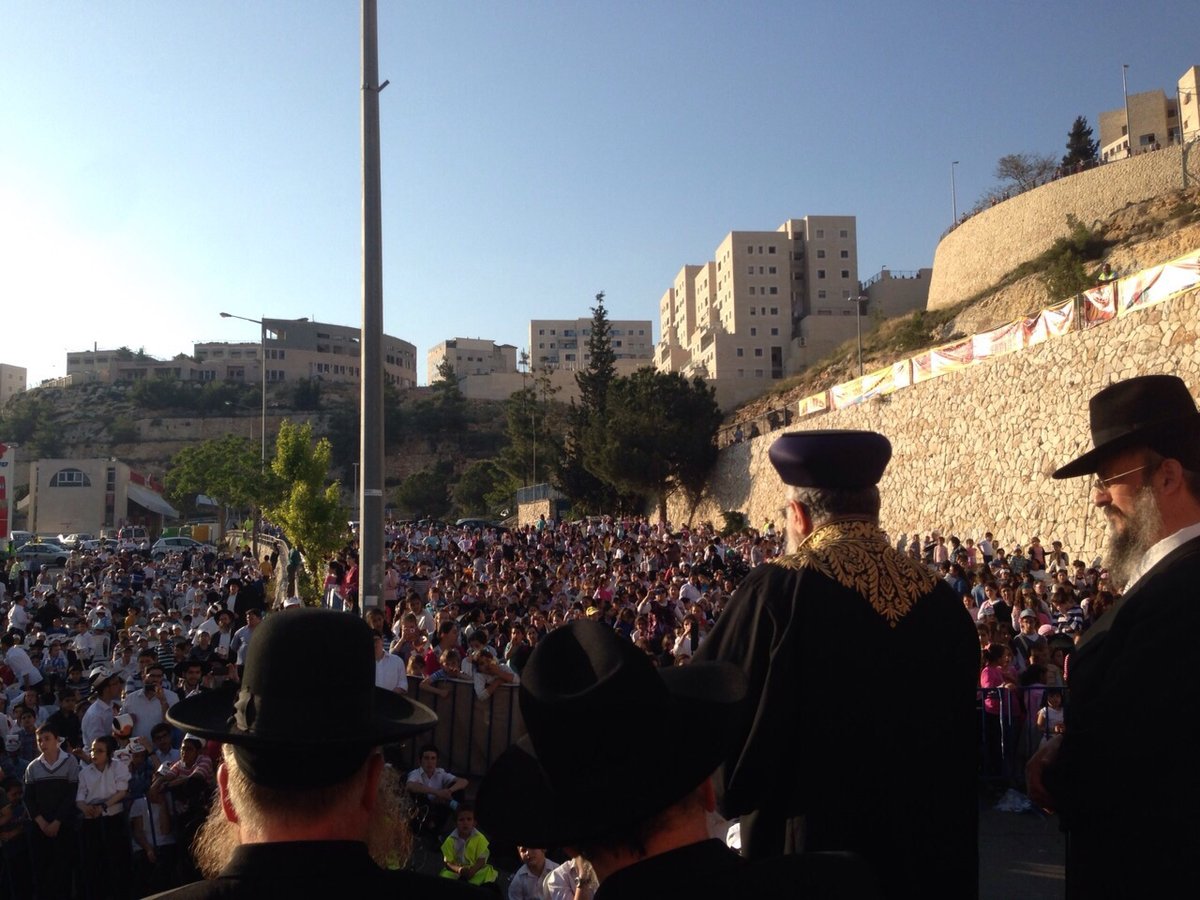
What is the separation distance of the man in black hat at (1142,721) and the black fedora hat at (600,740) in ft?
3.19

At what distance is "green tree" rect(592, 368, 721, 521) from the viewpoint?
43.2 metres

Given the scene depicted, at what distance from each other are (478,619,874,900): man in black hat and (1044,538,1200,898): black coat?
0.82 m

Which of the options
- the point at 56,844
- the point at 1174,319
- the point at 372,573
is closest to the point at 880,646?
the point at 372,573

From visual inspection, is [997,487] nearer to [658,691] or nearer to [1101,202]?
[658,691]


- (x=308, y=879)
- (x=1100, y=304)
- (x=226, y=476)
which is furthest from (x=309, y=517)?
(x=226, y=476)

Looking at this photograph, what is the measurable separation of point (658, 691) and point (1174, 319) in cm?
1860

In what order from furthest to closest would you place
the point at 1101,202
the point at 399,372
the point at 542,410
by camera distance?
the point at 399,372
the point at 542,410
the point at 1101,202

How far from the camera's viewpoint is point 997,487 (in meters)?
22.6

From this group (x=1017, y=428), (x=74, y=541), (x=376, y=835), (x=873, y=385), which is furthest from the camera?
(x=74, y=541)

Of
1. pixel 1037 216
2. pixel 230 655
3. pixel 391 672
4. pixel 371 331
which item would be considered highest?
pixel 1037 216

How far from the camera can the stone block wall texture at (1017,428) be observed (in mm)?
17938

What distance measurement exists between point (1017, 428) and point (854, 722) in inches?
835

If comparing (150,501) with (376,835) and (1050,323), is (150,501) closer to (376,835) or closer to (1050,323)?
(1050,323)

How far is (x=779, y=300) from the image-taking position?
82.2m
